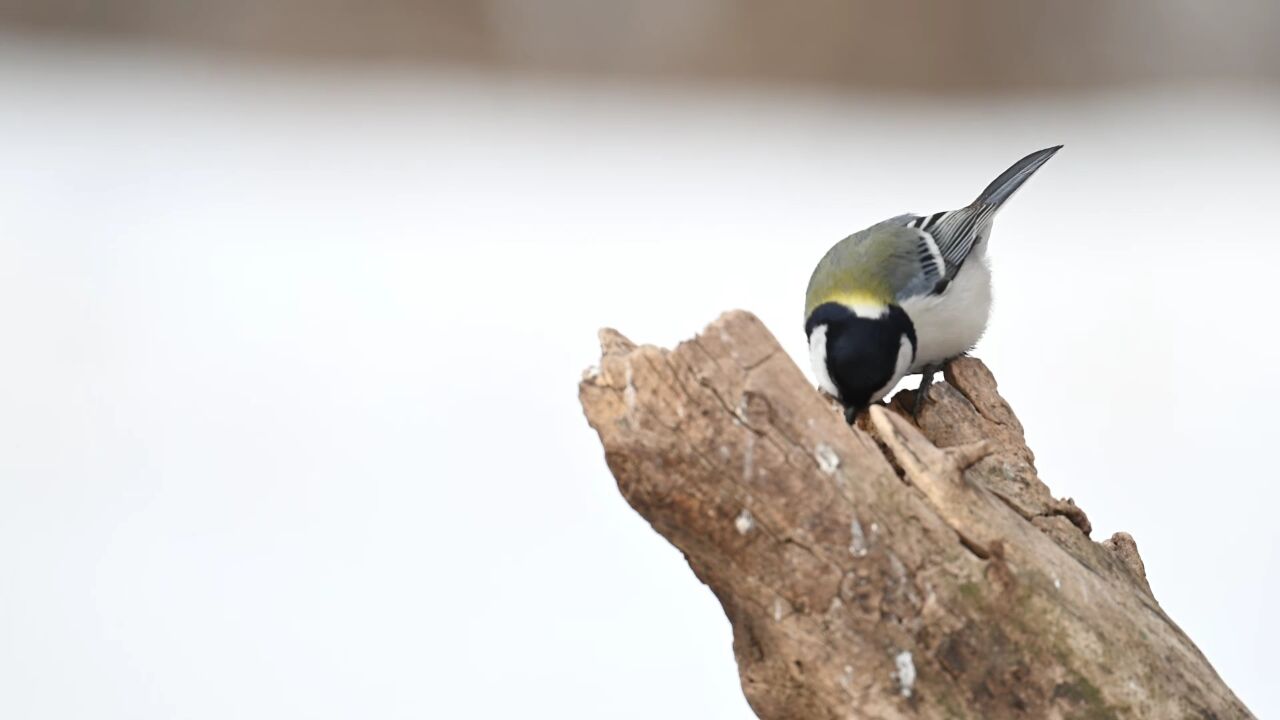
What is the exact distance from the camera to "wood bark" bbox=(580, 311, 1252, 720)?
112cm

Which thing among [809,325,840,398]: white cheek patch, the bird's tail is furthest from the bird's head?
the bird's tail

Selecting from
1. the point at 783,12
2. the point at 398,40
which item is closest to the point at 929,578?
the point at 783,12

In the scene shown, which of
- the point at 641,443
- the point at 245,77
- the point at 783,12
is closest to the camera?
the point at 641,443

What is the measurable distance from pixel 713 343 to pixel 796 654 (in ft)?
0.94

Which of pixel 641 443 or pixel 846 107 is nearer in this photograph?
pixel 641 443

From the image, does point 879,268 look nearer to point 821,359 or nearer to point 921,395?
point 821,359

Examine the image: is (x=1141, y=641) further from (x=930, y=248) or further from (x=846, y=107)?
(x=846, y=107)

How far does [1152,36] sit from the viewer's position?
3.84m

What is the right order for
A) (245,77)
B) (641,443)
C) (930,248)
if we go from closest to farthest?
1. (641,443)
2. (930,248)
3. (245,77)

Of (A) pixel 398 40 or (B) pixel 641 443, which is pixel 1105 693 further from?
(A) pixel 398 40

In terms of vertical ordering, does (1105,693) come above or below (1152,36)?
below

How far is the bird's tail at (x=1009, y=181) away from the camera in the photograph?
2242 mm

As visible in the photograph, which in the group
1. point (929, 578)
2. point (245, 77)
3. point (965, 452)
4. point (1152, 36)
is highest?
point (245, 77)

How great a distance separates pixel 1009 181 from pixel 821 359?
0.74 metres
